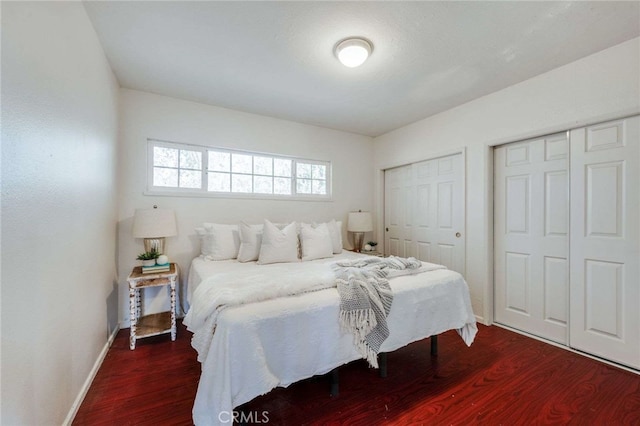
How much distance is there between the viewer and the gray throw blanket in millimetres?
1545

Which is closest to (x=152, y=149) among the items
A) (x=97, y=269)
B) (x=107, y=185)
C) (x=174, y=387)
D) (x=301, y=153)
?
(x=107, y=185)

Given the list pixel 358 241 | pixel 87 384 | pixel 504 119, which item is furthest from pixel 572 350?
pixel 87 384

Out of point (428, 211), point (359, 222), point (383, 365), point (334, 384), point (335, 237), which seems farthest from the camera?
point (359, 222)

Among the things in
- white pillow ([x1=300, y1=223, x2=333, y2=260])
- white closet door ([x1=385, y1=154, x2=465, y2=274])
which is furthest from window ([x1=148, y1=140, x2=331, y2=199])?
white closet door ([x1=385, y1=154, x2=465, y2=274])

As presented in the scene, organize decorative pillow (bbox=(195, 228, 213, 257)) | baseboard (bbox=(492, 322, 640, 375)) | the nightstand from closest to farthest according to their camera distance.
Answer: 1. baseboard (bbox=(492, 322, 640, 375))
2. the nightstand
3. decorative pillow (bbox=(195, 228, 213, 257))

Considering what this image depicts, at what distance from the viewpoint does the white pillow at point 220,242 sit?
266 cm

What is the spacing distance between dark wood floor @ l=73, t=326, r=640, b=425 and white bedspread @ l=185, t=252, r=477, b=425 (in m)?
0.30

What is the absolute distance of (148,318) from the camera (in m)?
2.59

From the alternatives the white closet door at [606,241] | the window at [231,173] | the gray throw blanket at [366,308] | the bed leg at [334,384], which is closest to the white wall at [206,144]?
the window at [231,173]

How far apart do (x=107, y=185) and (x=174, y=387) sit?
5.54 feet

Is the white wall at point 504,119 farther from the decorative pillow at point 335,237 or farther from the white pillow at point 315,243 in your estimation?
the white pillow at point 315,243

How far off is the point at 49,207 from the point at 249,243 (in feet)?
5.17

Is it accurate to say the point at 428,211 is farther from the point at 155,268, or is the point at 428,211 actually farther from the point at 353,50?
the point at 155,268

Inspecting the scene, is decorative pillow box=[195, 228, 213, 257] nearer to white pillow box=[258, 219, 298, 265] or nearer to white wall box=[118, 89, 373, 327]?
white wall box=[118, 89, 373, 327]
